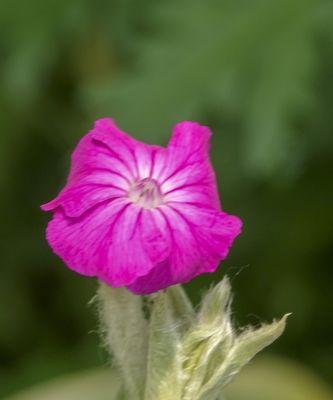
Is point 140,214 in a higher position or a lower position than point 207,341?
higher

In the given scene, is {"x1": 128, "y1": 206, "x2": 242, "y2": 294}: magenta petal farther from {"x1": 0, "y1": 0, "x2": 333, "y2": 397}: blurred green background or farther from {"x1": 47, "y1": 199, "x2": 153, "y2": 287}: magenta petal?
{"x1": 0, "y1": 0, "x2": 333, "y2": 397}: blurred green background

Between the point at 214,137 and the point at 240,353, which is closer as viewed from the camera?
the point at 240,353

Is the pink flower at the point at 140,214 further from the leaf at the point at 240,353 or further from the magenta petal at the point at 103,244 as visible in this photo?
the leaf at the point at 240,353

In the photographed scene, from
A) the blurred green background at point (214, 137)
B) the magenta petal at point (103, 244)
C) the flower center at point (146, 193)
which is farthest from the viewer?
the blurred green background at point (214, 137)

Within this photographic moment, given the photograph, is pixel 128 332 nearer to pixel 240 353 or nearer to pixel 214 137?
pixel 240 353

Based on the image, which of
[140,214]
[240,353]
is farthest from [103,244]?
[240,353]

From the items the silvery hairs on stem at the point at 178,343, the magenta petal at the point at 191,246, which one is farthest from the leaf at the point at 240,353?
the magenta petal at the point at 191,246
